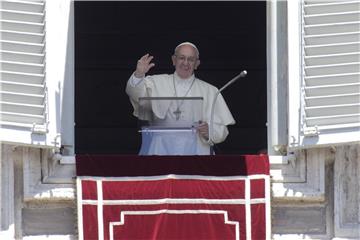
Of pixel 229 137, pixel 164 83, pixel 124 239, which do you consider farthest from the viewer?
pixel 229 137

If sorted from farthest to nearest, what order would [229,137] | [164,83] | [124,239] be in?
[229,137] < [164,83] < [124,239]

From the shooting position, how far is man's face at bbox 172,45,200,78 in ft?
35.6

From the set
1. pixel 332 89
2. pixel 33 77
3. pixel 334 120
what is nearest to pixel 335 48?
pixel 332 89

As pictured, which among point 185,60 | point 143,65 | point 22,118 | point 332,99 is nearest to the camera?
point 22,118

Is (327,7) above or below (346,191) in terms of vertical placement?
above

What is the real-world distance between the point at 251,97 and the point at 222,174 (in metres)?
2.85

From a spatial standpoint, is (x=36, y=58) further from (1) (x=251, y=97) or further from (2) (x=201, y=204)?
(1) (x=251, y=97)

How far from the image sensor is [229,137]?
13.0 meters

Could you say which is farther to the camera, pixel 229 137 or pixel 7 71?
pixel 229 137

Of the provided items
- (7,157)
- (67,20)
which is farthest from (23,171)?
(67,20)

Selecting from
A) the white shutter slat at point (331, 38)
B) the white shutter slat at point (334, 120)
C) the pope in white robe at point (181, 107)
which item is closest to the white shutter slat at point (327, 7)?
the white shutter slat at point (331, 38)

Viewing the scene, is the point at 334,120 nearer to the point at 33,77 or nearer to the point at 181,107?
the point at 181,107

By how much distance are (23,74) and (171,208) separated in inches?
36.4

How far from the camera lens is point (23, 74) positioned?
1017cm
